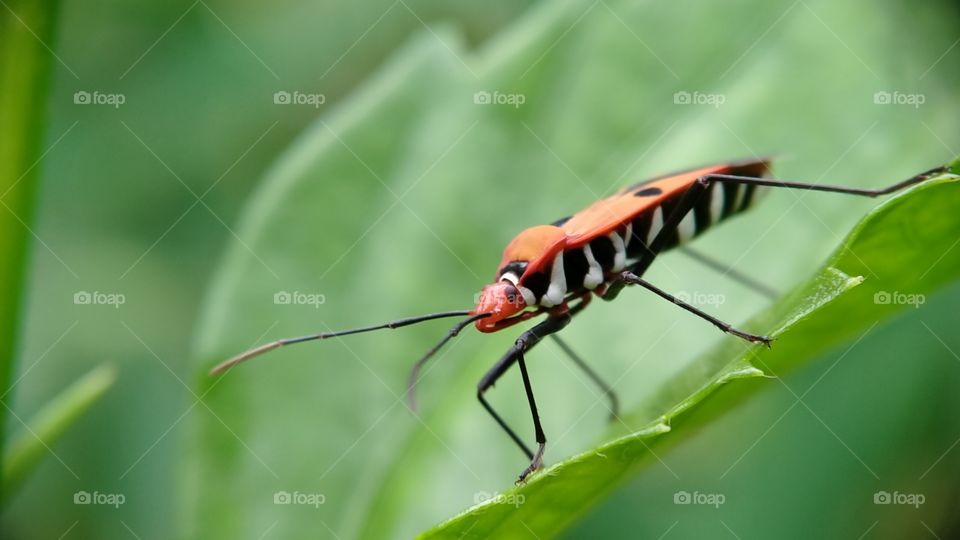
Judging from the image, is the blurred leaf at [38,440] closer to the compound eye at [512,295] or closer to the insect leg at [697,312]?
the compound eye at [512,295]

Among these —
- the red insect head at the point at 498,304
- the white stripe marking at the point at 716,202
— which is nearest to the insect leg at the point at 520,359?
the red insect head at the point at 498,304

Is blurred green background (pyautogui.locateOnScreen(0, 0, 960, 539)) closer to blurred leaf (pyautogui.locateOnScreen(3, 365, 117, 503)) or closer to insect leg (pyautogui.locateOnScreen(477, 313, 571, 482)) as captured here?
insect leg (pyautogui.locateOnScreen(477, 313, 571, 482))

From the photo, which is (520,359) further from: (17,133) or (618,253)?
(17,133)

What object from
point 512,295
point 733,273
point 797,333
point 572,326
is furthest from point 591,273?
point 797,333

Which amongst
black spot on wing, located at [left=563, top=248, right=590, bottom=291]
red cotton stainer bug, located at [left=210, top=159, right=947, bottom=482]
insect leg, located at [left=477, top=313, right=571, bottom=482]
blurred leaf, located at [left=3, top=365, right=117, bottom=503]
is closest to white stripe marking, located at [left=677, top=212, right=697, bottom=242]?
red cotton stainer bug, located at [left=210, top=159, right=947, bottom=482]

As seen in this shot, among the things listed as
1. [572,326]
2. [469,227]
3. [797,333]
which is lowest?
[797,333]

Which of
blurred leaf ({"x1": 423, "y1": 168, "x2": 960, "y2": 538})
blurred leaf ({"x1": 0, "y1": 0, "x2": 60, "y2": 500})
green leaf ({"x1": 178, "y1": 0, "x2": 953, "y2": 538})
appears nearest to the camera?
blurred leaf ({"x1": 423, "y1": 168, "x2": 960, "y2": 538})

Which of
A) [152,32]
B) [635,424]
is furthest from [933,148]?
[152,32]
